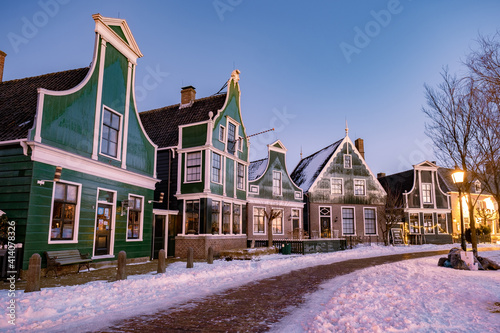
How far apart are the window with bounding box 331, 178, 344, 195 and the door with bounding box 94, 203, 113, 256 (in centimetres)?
2314

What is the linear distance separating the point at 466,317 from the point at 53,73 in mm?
17690

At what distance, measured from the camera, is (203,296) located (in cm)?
903

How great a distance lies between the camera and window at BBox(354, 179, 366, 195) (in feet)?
114

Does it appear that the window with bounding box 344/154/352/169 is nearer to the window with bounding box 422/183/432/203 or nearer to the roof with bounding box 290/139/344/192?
the roof with bounding box 290/139/344/192

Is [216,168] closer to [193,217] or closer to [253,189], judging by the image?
[193,217]

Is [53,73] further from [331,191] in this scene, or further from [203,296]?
[331,191]

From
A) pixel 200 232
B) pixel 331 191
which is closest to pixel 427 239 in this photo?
pixel 331 191

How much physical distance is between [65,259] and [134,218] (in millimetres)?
4903

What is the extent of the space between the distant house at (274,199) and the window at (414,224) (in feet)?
43.2

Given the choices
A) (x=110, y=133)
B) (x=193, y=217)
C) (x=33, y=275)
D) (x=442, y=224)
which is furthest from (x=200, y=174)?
(x=442, y=224)

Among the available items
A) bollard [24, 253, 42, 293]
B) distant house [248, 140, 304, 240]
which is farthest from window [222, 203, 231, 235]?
bollard [24, 253, 42, 293]

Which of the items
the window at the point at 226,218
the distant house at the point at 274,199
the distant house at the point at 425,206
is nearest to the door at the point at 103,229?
the window at the point at 226,218

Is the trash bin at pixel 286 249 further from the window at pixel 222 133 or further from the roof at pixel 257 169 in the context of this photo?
the window at pixel 222 133

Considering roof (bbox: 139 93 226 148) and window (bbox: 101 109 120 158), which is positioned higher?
roof (bbox: 139 93 226 148)
